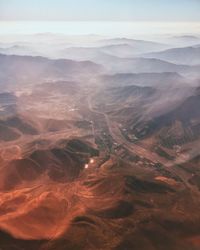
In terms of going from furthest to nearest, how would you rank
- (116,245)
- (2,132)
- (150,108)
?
(150,108) → (2,132) → (116,245)

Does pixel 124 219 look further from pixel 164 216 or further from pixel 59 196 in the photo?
pixel 59 196

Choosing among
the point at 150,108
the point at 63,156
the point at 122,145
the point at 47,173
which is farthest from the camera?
the point at 150,108

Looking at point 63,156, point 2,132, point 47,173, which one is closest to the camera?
point 47,173

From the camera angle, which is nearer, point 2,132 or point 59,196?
point 59,196

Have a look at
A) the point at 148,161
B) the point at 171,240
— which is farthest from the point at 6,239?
the point at 148,161

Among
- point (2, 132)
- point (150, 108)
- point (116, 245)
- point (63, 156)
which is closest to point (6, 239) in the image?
point (116, 245)

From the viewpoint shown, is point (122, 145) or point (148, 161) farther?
point (122, 145)

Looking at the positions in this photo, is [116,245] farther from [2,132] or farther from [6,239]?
[2,132]

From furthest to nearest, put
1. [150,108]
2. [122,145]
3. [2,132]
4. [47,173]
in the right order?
[150,108] < [2,132] < [122,145] < [47,173]
